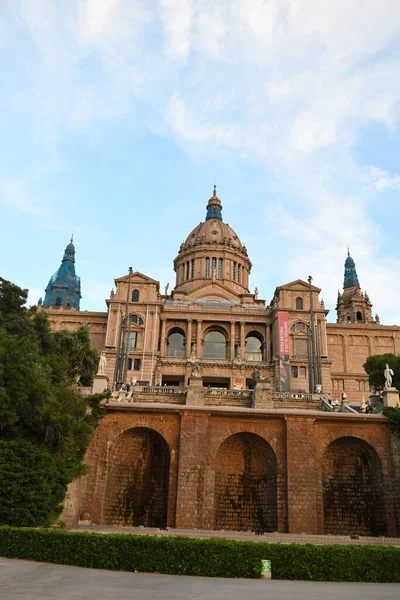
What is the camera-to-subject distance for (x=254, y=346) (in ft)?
227

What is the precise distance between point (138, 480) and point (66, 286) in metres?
76.5

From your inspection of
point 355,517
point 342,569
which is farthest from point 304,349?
point 342,569

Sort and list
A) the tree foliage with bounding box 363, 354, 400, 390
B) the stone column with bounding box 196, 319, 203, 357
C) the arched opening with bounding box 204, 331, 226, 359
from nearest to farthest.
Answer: the tree foliage with bounding box 363, 354, 400, 390 < the stone column with bounding box 196, 319, 203, 357 < the arched opening with bounding box 204, 331, 226, 359

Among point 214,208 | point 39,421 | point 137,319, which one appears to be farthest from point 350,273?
point 39,421

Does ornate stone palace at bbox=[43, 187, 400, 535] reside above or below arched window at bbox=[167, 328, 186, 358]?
below

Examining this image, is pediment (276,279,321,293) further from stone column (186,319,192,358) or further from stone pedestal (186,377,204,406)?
stone pedestal (186,377,204,406)

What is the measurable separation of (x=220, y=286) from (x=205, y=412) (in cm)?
4585

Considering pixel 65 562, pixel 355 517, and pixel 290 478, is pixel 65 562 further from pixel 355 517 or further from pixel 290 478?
pixel 355 517

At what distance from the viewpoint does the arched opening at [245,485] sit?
2834 cm

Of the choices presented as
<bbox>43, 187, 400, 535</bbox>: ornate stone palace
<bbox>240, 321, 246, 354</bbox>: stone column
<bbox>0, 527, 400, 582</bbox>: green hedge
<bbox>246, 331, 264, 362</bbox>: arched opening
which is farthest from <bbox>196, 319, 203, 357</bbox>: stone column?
<bbox>0, 527, 400, 582</bbox>: green hedge

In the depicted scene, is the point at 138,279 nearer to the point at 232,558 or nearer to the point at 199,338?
the point at 199,338

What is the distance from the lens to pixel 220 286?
74062mm

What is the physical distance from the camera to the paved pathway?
1117cm

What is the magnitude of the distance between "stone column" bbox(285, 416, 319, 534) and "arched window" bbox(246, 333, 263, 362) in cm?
3845
